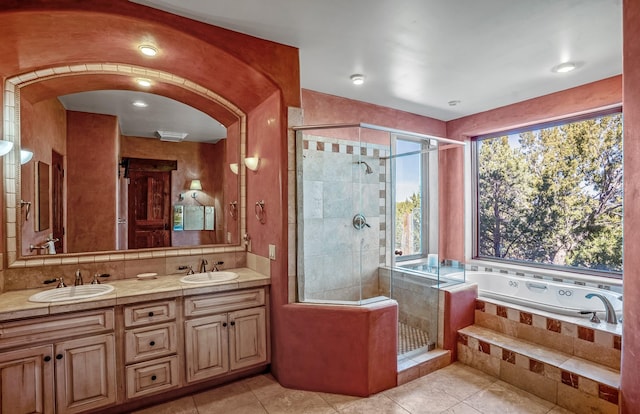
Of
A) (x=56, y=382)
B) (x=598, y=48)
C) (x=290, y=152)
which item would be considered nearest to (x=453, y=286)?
(x=290, y=152)

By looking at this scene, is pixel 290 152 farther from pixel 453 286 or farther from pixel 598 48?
pixel 598 48

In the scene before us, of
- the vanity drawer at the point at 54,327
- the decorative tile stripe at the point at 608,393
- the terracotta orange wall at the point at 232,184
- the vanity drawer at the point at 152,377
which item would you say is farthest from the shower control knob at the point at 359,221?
the vanity drawer at the point at 54,327

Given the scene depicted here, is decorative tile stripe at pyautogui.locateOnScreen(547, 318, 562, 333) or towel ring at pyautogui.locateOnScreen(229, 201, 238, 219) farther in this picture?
towel ring at pyautogui.locateOnScreen(229, 201, 238, 219)

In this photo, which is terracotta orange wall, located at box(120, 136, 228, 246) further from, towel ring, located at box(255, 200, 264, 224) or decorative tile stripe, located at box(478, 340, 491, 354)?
decorative tile stripe, located at box(478, 340, 491, 354)

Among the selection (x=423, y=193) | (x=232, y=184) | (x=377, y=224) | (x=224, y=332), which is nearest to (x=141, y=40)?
(x=232, y=184)

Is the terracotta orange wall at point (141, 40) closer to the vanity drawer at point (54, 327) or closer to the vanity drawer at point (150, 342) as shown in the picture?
the vanity drawer at point (54, 327)

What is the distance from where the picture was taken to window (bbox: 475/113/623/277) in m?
3.26

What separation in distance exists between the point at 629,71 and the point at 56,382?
376 cm

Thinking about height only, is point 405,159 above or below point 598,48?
below

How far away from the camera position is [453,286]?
9.95 ft

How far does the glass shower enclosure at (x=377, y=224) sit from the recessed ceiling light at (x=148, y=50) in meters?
1.34

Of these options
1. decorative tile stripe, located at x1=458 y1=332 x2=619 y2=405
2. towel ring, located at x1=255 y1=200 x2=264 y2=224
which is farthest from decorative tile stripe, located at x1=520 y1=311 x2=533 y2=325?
towel ring, located at x1=255 y1=200 x2=264 y2=224

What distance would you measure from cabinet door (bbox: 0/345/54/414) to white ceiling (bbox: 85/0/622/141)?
7.16 feet

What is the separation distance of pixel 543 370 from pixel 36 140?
13.5 ft
